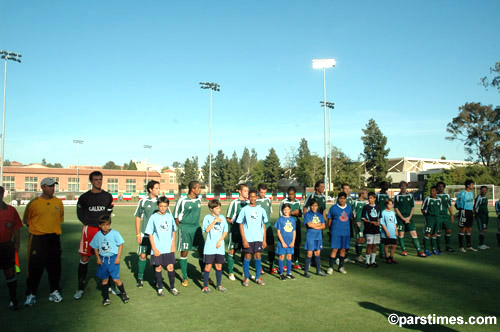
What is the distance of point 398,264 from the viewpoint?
30.9 ft

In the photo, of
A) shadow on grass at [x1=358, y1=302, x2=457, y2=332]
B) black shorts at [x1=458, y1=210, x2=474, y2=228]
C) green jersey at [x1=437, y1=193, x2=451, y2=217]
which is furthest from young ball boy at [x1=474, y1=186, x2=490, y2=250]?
shadow on grass at [x1=358, y1=302, x2=457, y2=332]

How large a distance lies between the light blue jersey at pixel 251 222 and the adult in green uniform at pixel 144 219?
176 centimetres

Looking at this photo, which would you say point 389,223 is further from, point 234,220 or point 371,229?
point 234,220

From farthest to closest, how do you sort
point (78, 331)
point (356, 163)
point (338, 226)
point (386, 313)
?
1. point (356, 163)
2. point (338, 226)
3. point (386, 313)
4. point (78, 331)

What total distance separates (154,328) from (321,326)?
7.47ft

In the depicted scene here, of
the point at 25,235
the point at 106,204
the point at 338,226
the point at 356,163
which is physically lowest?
the point at 25,235

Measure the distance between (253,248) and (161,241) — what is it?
1.89m

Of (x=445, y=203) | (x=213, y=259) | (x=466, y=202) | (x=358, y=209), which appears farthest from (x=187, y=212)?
(x=466, y=202)

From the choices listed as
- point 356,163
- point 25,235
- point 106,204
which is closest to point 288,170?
point 356,163

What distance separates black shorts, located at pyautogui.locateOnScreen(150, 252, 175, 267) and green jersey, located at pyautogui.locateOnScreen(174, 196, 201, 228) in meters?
0.93

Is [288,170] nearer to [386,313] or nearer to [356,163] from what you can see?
[356,163]

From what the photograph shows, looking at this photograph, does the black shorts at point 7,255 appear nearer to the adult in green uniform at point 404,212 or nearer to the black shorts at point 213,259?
the black shorts at point 213,259

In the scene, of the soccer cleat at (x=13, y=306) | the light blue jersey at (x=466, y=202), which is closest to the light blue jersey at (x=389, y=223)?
the light blue jersey at (x=466, y=202)

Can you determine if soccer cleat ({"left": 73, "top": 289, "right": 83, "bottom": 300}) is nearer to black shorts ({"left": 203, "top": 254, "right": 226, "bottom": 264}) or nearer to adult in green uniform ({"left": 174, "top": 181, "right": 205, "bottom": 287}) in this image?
adult in green uniform ({"left": 174, "top": 181, "right": 205, "bottom": 287})
